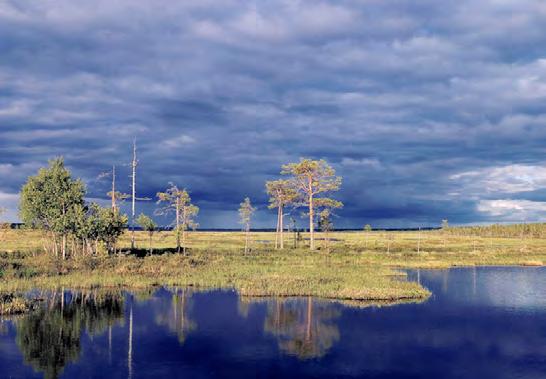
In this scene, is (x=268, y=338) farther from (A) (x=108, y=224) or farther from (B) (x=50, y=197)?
(B) (x=50, y=197)

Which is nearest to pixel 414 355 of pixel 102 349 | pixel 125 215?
pixel 102 349

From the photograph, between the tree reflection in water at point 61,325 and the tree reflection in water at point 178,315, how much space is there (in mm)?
3214

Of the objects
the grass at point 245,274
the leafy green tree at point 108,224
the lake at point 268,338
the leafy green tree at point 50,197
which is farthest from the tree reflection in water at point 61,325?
the leafy green tree at point 50,197

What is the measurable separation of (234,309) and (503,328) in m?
19.1

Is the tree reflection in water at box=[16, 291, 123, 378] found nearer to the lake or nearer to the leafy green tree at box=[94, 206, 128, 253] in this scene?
the lake

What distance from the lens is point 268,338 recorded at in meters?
30.7

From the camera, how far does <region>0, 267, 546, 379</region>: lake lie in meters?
24.9

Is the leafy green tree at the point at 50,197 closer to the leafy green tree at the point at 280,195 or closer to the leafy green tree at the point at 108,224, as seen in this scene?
the leafy green tree at the point at 108,224

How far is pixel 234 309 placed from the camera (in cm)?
3919

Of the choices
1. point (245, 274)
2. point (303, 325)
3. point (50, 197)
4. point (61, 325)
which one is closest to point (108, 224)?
point (50, 197)

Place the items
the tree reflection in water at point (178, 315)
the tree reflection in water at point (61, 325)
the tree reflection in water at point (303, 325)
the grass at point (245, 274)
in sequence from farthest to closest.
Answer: the grass at point (245, 274) → the tree reflection in water at point (178, 315) → the tree reflection in water at point (303, 325) → the tree reflection in water at point (61, 325)

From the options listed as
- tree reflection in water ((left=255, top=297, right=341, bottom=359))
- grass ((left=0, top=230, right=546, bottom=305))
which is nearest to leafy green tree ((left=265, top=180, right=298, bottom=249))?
grass ((left=0, top=230, right=546, bottom=305))

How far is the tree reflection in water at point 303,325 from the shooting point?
28.7 m

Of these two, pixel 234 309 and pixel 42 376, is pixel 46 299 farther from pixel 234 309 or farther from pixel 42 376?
pixel 42 376
